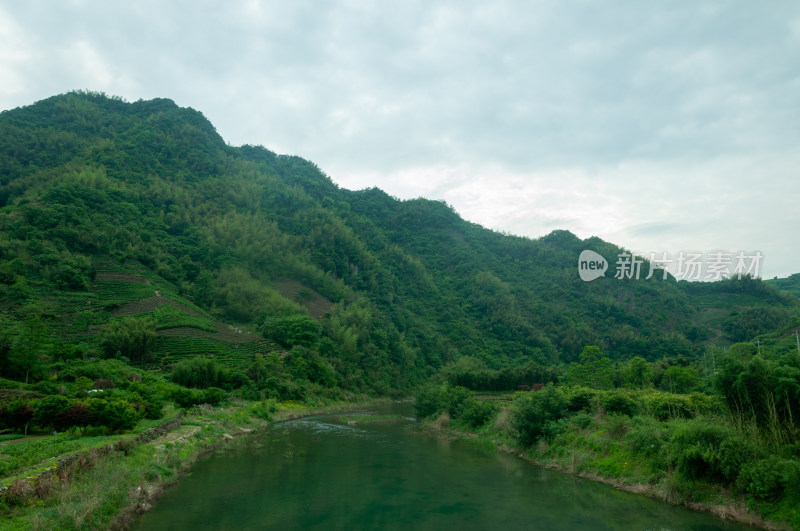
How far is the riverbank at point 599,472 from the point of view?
38.6 ft

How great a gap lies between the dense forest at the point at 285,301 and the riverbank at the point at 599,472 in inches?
54.2

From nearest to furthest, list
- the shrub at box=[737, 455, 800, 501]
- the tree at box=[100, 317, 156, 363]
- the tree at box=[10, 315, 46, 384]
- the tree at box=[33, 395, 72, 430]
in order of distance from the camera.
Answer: the shrub at box=[737, 455, 800, 501]
the tree at box=[33, 395, 72, 430]
the tree at box=[10, 315, 46, 384]
the tree at box=[100, 317, 156, 363]

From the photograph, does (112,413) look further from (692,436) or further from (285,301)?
(285,301)

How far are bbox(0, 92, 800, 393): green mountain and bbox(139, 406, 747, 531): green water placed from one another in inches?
711

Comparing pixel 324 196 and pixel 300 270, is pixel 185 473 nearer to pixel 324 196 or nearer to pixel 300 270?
pixel 300 270

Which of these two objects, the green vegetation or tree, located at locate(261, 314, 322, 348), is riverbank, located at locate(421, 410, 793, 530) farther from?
tree, located at locate(261, 314, 322, 348)

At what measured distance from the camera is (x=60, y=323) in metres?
39.6

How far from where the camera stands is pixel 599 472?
1694 cm

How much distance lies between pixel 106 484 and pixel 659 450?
16.1 m

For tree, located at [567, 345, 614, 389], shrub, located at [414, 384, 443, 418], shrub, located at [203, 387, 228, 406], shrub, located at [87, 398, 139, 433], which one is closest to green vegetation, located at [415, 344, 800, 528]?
shrub, located at [414, 384, 443, 418]

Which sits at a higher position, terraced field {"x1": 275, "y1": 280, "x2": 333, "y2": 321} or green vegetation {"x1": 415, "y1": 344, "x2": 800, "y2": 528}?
terraced field {"x1": 275, "y1": 280, "x2": 333, "y2": 321}

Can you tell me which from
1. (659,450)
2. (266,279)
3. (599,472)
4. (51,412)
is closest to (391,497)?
(599,472)

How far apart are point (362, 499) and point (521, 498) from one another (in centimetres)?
502

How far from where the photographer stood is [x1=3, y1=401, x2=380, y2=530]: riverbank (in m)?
8.84
